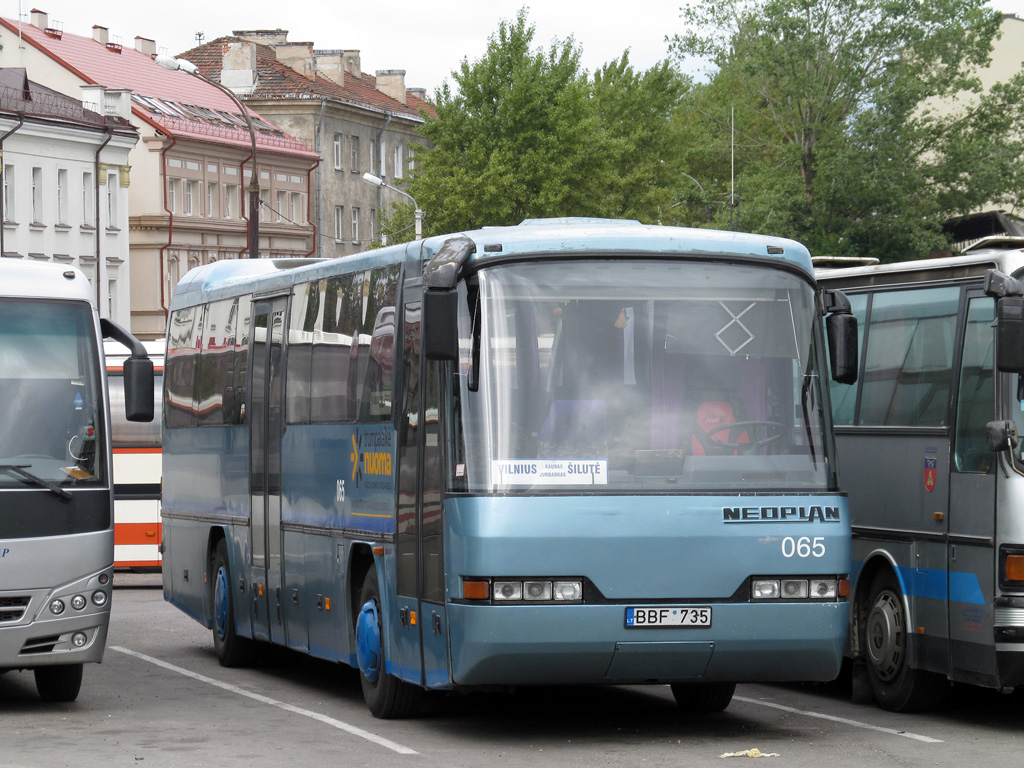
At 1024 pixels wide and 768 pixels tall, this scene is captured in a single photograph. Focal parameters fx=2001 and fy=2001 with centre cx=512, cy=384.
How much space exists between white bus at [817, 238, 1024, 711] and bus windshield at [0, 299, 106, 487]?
508 cm

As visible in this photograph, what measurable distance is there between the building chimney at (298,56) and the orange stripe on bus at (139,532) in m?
69.2

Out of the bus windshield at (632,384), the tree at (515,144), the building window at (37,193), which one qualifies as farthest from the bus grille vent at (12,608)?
the building window at (37,193)

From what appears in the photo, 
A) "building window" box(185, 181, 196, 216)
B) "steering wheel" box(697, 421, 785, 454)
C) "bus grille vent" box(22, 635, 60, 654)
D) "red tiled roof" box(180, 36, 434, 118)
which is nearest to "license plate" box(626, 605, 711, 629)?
"steering wheel" box(697, 421, 785, 454)

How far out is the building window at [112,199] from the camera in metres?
70.7

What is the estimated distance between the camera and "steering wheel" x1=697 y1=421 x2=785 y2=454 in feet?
35.9

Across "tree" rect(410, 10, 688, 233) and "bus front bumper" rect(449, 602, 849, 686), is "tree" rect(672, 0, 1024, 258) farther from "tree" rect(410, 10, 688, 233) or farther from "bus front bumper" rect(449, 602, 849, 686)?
"bus front bumper" rect(449, 602, 849, 686)

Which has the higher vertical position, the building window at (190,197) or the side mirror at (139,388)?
the building window at (190,197)

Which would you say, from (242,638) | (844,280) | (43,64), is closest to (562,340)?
(844,280)

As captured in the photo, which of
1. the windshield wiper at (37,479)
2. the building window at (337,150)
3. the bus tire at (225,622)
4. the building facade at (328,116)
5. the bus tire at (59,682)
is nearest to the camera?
the windshield wiper at (37,479)

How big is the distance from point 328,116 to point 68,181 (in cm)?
2287

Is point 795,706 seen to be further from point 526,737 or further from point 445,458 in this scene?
point 445,458

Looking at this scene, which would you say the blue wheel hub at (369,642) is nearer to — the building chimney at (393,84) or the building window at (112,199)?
the building window at (112,199)

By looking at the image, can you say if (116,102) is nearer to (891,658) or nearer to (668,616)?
(891,658)

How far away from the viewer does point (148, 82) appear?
80.1 m
